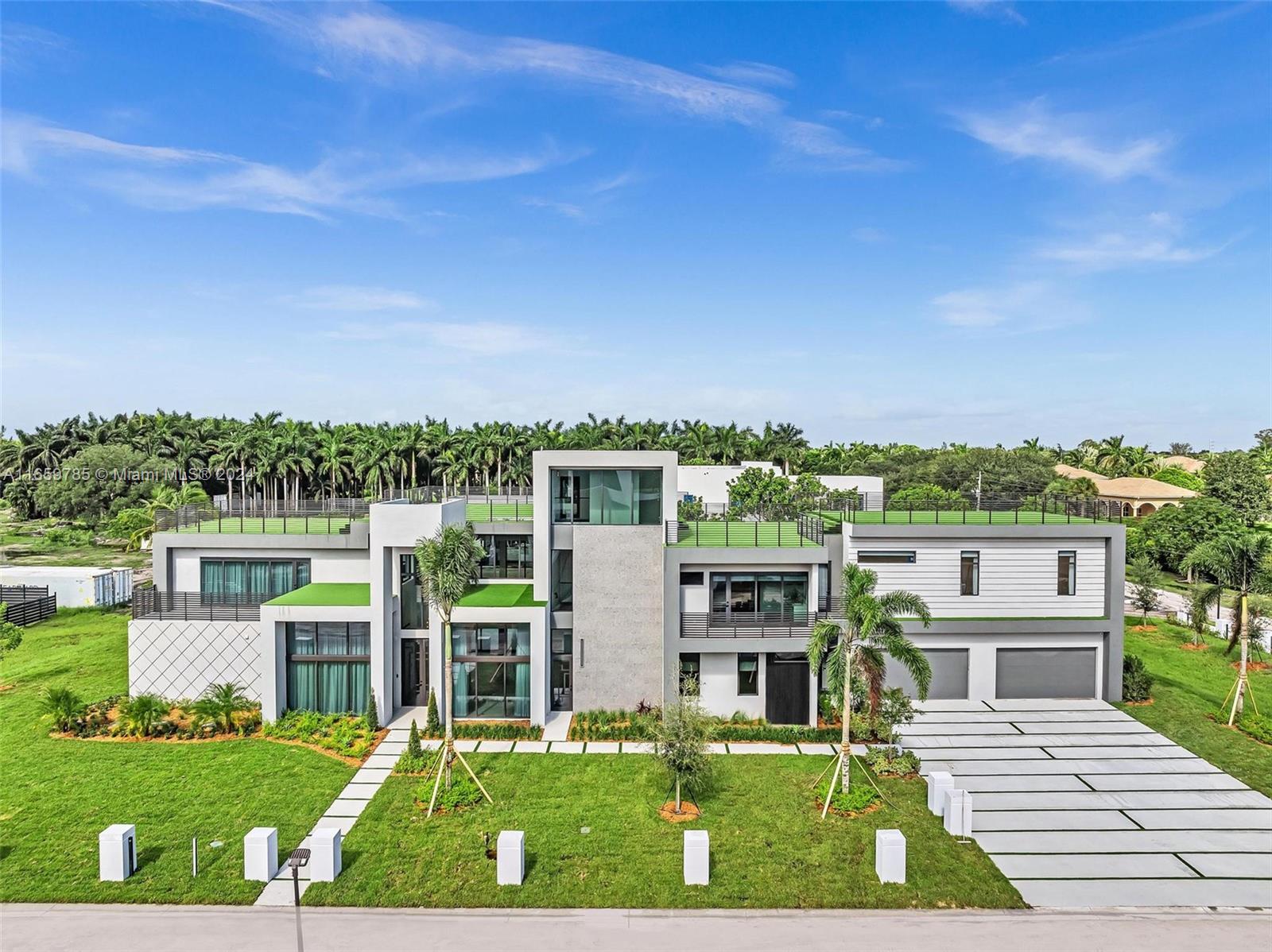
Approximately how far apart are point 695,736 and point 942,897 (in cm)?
584

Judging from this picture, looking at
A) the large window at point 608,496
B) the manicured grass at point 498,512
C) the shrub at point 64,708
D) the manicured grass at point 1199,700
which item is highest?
the large window at point 608,496

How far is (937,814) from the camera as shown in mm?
17016

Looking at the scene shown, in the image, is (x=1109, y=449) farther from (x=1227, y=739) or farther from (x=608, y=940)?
(x=608, y=940)

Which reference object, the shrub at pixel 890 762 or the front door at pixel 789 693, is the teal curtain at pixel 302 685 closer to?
the front door at pixel 789 693

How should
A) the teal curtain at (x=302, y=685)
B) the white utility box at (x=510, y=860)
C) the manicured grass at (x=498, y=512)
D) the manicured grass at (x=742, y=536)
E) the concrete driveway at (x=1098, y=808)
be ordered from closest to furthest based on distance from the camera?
the white utility box at (x=510, y=860)
the concrete driveway at (x=1098, y=808)
the teal curtain at (x=302, y=685)
the manicured grass at (x=742, y=536)
the manicured grass at (x=498, y=512)

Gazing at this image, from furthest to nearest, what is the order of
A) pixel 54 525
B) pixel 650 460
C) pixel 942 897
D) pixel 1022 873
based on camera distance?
1. pixel 54 525
2. pixel 650 460
3. pixel 1022 873
4. pixel 942 897

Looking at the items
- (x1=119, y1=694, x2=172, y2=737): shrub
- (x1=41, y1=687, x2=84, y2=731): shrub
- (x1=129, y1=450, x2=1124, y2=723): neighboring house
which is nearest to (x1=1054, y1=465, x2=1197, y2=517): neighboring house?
(x1=129, y1=450, x2=1124, y2=723): neighboring house

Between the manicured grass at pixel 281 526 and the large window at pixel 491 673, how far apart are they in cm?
746

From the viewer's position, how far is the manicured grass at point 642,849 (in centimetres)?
1369

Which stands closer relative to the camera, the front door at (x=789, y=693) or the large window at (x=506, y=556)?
the front door at (x=789, y=693)

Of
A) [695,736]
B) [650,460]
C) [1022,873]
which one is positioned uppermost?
[650,460]

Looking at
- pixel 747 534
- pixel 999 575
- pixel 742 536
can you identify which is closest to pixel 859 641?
pixel 742 536

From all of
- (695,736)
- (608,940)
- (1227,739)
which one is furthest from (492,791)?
(1227,739)

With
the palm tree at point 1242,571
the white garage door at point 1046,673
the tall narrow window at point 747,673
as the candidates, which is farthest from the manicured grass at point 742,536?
the palm tree at point 1242,571
